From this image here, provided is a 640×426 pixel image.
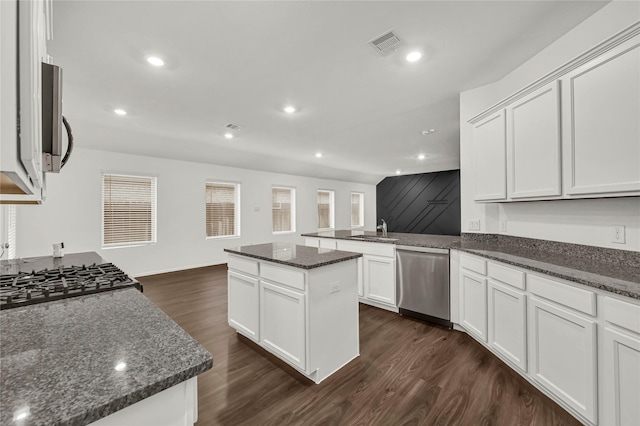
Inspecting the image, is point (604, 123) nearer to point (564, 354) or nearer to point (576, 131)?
point (576, 131)

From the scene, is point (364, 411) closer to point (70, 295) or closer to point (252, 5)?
point (70, 295)

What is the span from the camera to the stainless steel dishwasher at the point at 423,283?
2.93m

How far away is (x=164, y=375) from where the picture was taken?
66 cm

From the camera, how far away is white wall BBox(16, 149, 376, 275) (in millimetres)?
4297

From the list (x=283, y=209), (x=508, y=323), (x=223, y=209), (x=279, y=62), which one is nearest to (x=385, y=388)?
(x=508, y=323)

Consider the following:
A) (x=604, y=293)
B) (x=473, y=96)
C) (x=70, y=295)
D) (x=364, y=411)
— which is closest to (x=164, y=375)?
(x=70, y=295)

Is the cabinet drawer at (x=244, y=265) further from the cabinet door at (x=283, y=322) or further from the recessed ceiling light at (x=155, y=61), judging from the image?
the recessed ceiling light at (x=155, y=61)

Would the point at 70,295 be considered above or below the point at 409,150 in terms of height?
below

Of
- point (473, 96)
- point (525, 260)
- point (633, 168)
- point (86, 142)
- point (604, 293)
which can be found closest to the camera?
point (604, 293)

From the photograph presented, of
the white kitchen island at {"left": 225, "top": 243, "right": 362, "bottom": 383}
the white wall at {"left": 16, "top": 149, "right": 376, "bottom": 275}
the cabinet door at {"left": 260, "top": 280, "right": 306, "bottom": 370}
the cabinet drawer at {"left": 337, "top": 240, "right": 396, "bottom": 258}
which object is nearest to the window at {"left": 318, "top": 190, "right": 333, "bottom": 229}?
the white wall at {"left": 16, "top": 149, "right": 376, "bottom": 275}

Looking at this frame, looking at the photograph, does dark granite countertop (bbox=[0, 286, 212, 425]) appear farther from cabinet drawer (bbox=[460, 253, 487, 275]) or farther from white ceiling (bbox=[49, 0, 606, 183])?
cabinet drawer (bbox=[460, 253, 487, 275])

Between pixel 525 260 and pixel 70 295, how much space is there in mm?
2798

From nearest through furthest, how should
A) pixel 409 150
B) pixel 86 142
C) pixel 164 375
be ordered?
pixel 164 375, pixel 86 142, pixel 409 150

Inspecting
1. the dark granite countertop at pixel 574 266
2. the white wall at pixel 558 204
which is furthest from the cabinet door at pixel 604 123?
the dark granite countertop at pixel 574 266
